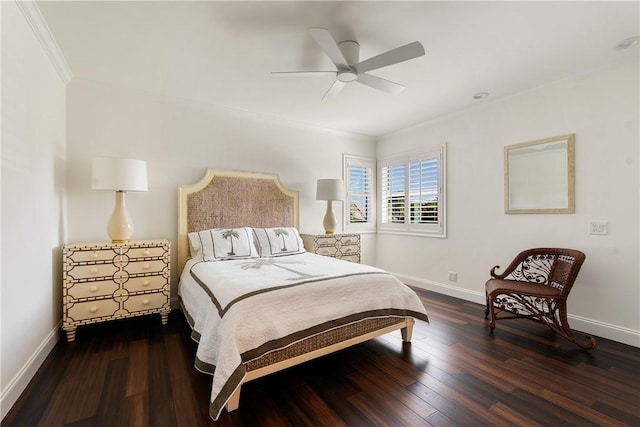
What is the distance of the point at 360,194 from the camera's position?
17.0ft

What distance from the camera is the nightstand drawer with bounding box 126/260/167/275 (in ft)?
9.41

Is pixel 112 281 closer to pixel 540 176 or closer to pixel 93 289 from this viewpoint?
pixel 93 289

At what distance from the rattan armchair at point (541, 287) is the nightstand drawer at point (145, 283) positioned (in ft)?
10.6

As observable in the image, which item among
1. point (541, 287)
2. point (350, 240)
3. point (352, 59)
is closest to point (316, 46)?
point (352, 59)

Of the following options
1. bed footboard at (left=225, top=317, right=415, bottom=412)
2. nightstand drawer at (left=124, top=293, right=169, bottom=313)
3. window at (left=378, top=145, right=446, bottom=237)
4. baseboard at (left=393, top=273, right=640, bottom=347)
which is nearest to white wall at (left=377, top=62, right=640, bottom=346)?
baseboard at (left=393, top=273, right=640, bottom=347)

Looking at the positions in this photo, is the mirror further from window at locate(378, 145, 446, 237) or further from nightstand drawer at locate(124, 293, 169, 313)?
nightstand drawer at locate(124, 293, 169, 313)

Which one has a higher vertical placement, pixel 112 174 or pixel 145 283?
pixel 112 174

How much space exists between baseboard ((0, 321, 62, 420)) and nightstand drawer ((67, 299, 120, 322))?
0.65 feet

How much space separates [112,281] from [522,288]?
150 inches

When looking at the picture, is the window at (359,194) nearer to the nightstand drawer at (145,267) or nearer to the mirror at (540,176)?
the mirror at (540,176)

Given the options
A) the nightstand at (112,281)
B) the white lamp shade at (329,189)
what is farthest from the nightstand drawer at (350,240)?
the nightstand at (112,281)

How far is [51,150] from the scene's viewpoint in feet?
8.49

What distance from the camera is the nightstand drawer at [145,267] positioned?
9.41 ft

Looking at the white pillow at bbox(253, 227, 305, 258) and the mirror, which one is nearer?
the mirror
